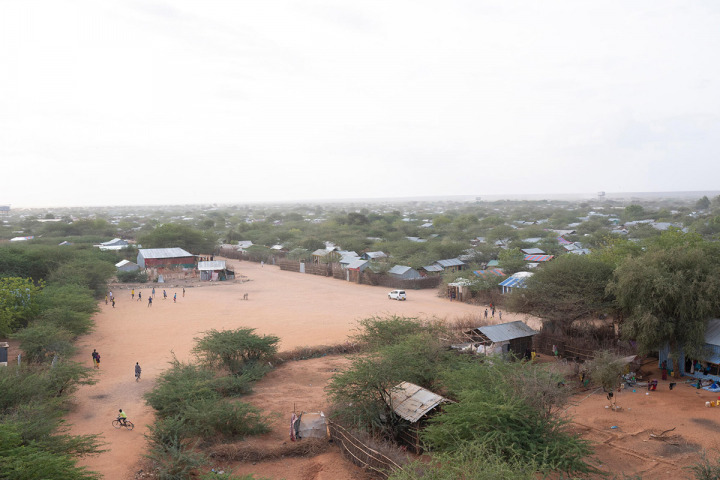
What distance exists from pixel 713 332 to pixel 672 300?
1.86 m

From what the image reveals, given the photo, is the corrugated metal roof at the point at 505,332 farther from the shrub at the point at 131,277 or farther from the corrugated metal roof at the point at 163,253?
the corrugated metal roof at the point at 163,253

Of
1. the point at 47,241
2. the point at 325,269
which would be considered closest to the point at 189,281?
the point at 325,269

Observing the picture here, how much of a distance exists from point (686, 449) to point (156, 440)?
48.4 ft

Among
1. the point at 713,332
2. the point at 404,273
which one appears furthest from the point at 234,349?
→ the point at 404,273

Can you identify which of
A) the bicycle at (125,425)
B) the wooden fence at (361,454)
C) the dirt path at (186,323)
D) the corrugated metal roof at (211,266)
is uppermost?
the wooden fence at (361,454)

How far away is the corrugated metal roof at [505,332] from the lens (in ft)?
64.8

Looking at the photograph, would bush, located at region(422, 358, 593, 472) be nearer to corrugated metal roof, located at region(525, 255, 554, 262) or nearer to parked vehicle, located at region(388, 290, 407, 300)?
parked vehicle, located at region(388, 290, 407, 300)

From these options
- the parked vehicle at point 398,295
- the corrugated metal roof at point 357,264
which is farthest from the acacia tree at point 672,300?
the corrugated metal roof at point 357,264

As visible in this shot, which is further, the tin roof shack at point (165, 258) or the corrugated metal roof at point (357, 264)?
the tin roof shack at point (165, 258)

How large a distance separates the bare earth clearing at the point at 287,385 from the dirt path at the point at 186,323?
57mm

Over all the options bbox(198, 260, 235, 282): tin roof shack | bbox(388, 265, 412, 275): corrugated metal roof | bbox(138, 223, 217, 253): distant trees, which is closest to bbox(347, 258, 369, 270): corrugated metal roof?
bbox(388, 265, 412, 275): corrugated metal roof

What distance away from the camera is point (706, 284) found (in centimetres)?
1752

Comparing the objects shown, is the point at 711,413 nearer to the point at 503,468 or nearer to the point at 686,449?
the point at 686,449

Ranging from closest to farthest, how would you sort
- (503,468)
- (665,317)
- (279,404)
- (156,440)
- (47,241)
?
(503,468), (156,440), (279,404), (665,317), (47,241)
